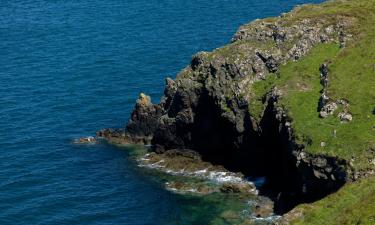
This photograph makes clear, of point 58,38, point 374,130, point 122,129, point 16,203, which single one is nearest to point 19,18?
point 58,38

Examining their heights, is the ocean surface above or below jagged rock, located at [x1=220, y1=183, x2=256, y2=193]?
above

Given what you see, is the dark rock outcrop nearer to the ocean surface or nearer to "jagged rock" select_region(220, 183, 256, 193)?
"jagged rock" select_region(220, 183, 256, 193)

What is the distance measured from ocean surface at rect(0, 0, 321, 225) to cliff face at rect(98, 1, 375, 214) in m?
9.92

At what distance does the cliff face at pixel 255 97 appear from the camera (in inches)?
3780

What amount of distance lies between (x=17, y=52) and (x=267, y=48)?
75.6m

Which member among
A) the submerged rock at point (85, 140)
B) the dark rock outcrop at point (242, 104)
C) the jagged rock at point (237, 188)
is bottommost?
the jagged rock at point (237, 188)

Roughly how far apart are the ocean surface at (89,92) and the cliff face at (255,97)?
9.92 m

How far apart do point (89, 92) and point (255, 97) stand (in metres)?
46.8

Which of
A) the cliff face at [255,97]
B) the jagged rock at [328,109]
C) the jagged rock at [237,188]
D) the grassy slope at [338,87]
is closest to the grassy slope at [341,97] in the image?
the grassy slope at [338,87]

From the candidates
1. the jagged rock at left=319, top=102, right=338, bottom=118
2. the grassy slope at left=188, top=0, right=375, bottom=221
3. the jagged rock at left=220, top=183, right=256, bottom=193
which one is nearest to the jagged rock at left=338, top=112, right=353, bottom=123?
the grassy slope at left=188, top=0, right=375, bottom=221

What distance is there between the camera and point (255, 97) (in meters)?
102

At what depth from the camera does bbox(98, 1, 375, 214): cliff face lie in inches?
3780

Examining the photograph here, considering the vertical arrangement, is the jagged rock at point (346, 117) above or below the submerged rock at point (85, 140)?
above

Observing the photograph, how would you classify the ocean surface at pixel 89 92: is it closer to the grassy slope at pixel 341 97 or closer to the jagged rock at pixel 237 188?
the jagged rock at pixel 237 188
